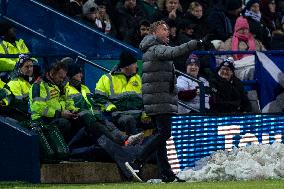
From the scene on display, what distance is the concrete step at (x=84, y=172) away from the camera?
19828mm

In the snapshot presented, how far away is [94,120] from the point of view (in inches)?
805

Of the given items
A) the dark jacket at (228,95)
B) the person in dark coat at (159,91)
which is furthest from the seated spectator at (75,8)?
the person in dark coat at (159,91)

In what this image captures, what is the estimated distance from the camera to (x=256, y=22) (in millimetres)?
26922

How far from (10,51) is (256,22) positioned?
21.1ft

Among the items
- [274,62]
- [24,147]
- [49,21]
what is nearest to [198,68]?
[274,62]

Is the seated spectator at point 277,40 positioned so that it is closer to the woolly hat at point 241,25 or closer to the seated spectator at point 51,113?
the woolly hat at point 241,25

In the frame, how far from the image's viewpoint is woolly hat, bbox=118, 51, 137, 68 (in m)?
20.8

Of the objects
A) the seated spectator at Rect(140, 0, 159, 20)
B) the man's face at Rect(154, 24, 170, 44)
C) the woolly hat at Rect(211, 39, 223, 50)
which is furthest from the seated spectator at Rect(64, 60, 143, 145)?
Result: the seated spectator at Rect(140, 0, 159, 20)

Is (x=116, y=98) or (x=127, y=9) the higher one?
(x=127, y=9)

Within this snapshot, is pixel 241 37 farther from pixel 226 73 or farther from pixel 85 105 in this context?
pixel 85 105

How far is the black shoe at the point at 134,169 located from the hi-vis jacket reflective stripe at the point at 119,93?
124 centimetres

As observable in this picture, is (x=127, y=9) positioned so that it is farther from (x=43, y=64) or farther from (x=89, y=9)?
(x=43, y=64)

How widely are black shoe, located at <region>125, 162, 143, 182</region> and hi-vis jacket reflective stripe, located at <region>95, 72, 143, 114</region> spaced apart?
1245 mm

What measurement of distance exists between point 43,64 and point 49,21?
2.51 metres
